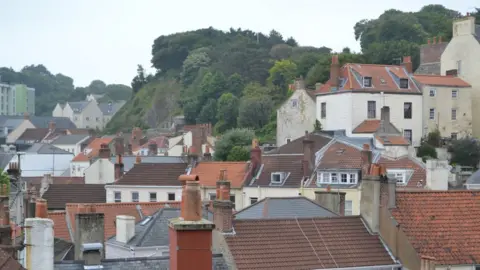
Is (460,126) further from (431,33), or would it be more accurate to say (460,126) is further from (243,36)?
(243,36)

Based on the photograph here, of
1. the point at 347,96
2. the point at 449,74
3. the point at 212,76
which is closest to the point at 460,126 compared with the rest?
the point at 449,74

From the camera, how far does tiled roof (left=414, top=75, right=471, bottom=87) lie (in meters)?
70.8

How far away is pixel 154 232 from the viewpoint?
107 ft

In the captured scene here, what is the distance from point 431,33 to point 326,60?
3812 cm

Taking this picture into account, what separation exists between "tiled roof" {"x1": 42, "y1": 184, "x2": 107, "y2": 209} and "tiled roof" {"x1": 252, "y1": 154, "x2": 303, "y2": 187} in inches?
415

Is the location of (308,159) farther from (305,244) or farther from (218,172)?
(305,244)

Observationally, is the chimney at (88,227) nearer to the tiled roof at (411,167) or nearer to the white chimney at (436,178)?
the white chimney at (436,178)

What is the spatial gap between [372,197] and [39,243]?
13.2m

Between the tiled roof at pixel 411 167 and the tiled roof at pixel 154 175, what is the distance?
46.9 ft

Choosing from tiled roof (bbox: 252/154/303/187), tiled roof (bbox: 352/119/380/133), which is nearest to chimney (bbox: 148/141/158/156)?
tiled roof (bbox: 352/119/380/133)

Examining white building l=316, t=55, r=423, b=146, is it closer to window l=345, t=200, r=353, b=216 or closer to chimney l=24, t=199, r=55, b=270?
window l=345, t=200, r=353, b=216

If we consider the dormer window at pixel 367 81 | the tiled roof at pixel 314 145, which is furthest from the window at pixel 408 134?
the tiled roof at pixel 314 145

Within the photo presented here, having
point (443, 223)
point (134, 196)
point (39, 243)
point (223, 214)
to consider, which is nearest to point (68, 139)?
point (134, 196)

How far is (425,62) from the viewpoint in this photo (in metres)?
89.8
